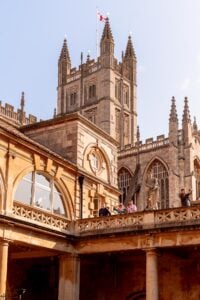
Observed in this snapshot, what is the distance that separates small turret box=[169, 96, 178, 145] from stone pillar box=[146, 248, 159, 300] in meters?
35.8

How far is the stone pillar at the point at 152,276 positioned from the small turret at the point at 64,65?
67.6 metres

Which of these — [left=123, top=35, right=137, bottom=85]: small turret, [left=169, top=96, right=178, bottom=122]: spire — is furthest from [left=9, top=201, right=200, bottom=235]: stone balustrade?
[left=123, top=35, right=137, bottom=85]: small turret

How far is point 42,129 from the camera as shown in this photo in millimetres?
31172

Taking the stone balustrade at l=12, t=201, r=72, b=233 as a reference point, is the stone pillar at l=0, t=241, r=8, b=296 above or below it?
below

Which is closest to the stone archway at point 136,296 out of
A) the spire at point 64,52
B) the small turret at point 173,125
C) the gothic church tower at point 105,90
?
the small turret at point 173,125

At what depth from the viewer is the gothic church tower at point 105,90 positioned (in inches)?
3110

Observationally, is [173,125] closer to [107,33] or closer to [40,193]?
[107,33]

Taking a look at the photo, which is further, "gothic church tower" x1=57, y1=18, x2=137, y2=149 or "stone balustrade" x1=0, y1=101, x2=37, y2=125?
"gothic church tower" x1=57, y1=18, x2=137, y2=149

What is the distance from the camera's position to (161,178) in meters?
60.0

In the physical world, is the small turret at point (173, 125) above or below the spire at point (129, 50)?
below

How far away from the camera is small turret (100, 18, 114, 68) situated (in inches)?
3162

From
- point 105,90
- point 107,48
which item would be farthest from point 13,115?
point 107,48

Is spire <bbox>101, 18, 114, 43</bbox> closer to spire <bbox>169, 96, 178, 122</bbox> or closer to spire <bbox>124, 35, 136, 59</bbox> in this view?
spire <bbox>124, 35, 136, 59</bbox>

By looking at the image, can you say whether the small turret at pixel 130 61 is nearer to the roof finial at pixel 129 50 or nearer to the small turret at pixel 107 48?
the roof finial at pixel 129 50
